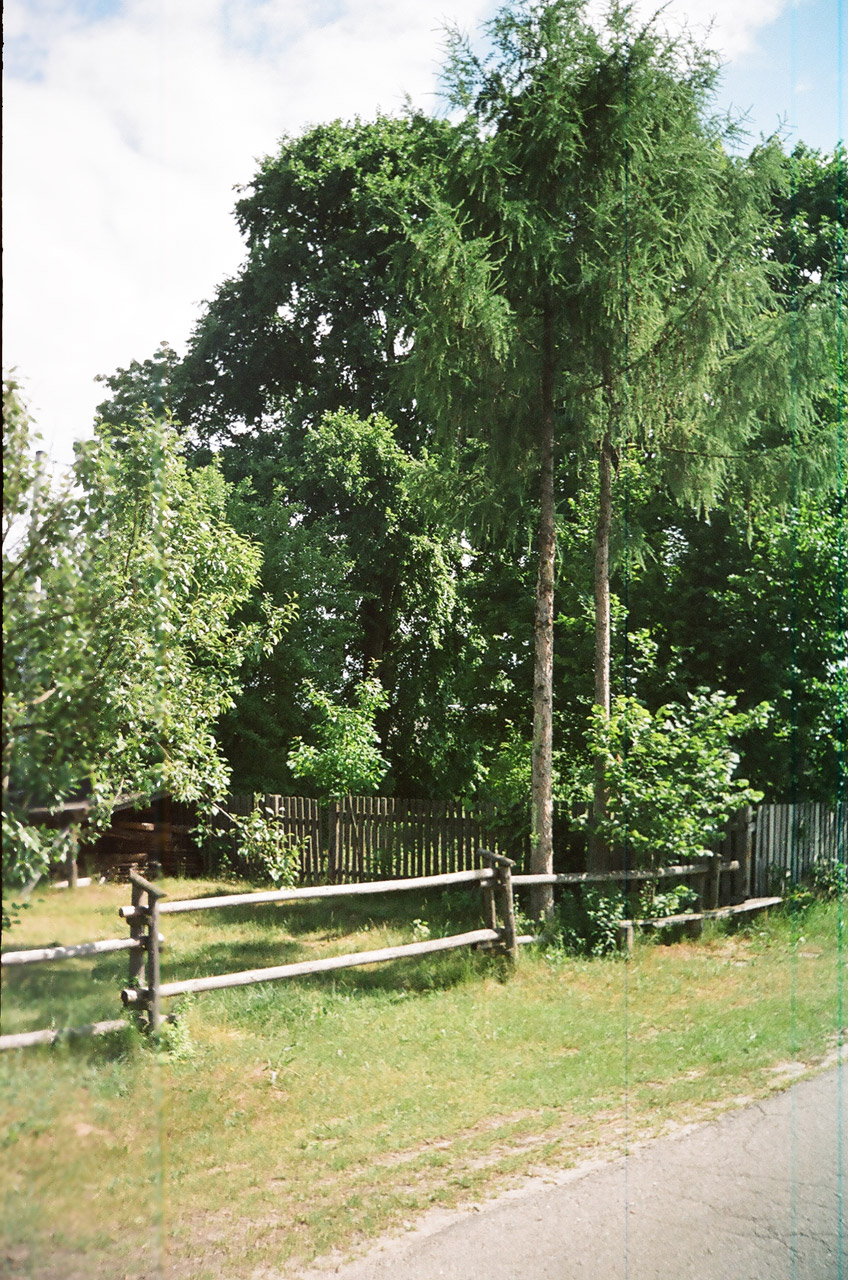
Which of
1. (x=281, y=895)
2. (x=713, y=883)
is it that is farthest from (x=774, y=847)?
(x=281, y=895)

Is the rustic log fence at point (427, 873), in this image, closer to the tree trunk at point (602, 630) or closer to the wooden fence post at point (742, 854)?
the wooden fence post at point (742, 854)

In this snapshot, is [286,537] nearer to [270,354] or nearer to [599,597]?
[270,354]

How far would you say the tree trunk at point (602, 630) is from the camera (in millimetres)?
6578

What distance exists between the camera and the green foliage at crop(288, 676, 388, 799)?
9.19 metres

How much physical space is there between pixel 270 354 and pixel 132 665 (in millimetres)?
6487

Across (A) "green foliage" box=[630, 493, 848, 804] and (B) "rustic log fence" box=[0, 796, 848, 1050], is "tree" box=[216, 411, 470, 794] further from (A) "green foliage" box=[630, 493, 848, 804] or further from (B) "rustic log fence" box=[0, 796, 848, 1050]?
(A) "green foliage" box=[630, 493, 848, 804]

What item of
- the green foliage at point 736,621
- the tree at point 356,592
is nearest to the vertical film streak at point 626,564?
the green foliage at point 736,621

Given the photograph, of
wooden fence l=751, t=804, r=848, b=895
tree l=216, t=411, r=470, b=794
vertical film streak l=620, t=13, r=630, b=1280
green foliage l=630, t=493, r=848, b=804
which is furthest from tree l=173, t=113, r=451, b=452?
wooden fence l=751, t=804, r=848, b=895

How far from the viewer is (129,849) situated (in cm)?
104

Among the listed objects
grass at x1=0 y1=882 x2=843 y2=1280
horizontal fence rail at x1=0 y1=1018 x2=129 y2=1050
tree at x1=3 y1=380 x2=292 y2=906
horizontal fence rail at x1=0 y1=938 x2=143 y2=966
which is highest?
tree at x1=3 y1=380 x2=292 y2=906

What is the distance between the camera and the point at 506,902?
612cm

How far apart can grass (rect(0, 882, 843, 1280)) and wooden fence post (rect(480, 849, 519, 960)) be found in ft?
0.52

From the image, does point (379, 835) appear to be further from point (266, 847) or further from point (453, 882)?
point (266, 847)

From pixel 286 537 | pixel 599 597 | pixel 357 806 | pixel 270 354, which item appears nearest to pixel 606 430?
pixel 599 597
